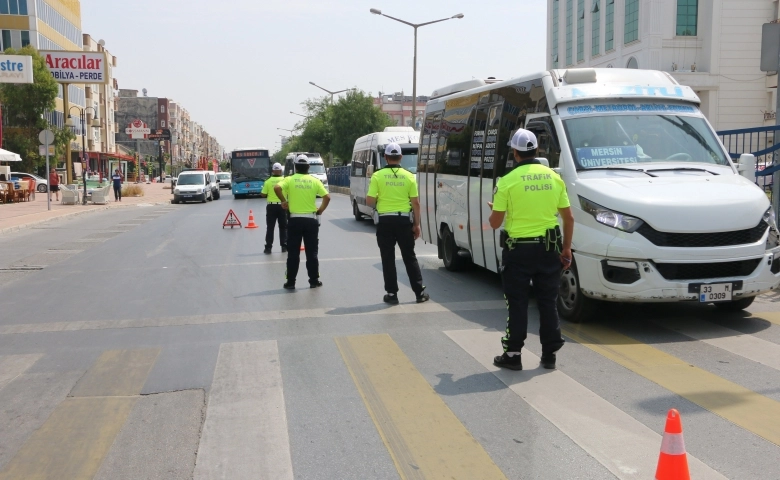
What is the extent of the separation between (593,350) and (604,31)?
47.9 meters

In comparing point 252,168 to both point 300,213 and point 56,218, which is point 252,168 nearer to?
point 56,218

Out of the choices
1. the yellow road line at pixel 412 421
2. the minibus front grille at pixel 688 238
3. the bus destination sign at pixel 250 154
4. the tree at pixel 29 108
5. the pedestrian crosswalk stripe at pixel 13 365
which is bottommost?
the pedestrian crosswalk stripe at pixel 13 365

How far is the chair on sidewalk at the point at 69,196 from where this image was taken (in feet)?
122

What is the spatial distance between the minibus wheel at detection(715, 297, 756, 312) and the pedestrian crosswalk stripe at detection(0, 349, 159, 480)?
5804 mm

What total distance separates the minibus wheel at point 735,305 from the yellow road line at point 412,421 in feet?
12.2

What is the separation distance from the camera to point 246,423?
5.21 metres

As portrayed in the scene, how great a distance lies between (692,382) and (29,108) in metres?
59.0

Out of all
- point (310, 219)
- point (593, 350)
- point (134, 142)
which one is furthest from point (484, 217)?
point (134, 142)

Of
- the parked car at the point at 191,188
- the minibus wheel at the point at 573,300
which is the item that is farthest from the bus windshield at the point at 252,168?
the minibus wheel at the point at 573,300

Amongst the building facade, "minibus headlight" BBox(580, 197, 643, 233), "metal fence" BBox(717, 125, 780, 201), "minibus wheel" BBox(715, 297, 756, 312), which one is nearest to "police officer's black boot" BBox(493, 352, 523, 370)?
"minibus headlight" BBox(580, 197, 643, 233)

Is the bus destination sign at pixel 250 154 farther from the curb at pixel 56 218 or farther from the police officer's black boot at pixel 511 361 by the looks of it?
the police officer's black boot at pixel 511 361

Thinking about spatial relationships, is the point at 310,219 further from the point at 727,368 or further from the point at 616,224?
the point at 727,368

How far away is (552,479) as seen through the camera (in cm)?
419

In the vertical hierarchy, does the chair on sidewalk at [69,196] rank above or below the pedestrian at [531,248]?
below
